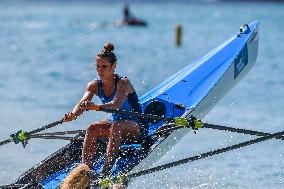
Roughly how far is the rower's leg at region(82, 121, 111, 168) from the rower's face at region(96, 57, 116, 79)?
730mm

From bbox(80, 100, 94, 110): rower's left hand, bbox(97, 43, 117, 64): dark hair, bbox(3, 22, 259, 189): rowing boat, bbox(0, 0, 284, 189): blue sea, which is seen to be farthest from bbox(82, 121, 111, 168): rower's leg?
bbox(0, 0, 284, 189): blue sea

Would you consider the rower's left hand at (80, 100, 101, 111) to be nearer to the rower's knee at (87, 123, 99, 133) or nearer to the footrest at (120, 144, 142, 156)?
the rower's knee at (87, 123, 99, 133)

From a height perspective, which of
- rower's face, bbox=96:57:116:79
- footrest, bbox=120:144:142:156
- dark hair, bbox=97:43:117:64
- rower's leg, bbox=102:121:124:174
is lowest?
footrest, bbox=120:144:142:156

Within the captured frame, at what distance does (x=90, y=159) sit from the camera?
9664 millimetres

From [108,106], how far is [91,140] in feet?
1.85

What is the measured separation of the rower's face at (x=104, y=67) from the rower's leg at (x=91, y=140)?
28.8 inches

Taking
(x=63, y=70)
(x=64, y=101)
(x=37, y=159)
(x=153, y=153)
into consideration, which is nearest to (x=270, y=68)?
(x=63, y=70)

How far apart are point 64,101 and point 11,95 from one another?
196cm

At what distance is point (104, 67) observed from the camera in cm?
935

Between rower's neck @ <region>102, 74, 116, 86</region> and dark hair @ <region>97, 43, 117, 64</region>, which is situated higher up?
dark hair @ <region>97, 43, 117, 64</region>

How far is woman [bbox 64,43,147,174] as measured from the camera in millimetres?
9367

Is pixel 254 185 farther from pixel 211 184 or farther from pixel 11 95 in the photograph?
pixel 11 95

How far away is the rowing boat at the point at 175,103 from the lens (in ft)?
32.7

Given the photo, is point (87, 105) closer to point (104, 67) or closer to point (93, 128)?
point (93, 128)
